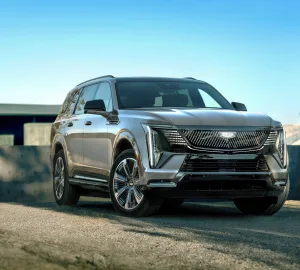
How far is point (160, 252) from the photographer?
7344 mm

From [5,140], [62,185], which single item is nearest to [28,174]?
[62,185]

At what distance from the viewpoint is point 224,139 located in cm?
1059

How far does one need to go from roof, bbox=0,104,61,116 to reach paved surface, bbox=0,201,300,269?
1643 inches

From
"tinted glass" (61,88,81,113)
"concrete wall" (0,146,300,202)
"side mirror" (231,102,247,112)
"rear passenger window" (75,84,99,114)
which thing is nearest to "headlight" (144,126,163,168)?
"side mirror" (231,102,247,112)

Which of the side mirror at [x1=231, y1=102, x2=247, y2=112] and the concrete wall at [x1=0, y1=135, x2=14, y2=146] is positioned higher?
A: the side mirror at [x1=231, y1=102, x2=247, y2=112]

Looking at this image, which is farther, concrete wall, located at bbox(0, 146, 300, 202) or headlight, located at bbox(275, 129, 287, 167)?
concrete wall, located at bbox(0, 146, 300, 202)

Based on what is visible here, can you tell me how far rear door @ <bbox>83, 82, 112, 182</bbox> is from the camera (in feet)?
38.1

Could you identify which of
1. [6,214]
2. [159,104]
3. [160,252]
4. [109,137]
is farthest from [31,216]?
[160,252]

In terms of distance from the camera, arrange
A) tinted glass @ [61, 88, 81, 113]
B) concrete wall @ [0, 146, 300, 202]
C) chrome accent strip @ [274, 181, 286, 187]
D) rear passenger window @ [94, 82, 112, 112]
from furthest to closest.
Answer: concrete wall @ [0, 146, 300, 202]
tinted glass @ [61, 88, 81, 113]
rear passenger window @ [94, 82, 112, 112]
chrome accent strip @ [274, 181, 286, 187]

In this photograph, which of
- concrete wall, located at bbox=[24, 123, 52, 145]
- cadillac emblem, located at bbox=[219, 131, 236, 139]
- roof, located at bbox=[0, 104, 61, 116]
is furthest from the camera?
roof, located at bbox=[0, 104, 61, 116]

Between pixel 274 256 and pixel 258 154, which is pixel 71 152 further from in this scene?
pixel 274 256

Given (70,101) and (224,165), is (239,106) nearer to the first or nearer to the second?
(224,165)

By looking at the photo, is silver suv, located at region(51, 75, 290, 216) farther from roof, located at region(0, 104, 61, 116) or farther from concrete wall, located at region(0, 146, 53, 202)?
roof, located at region(0, 104, 61, 116)

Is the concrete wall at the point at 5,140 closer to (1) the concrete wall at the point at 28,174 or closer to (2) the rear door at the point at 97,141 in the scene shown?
(1) the concrete wall at the point at 28,174
